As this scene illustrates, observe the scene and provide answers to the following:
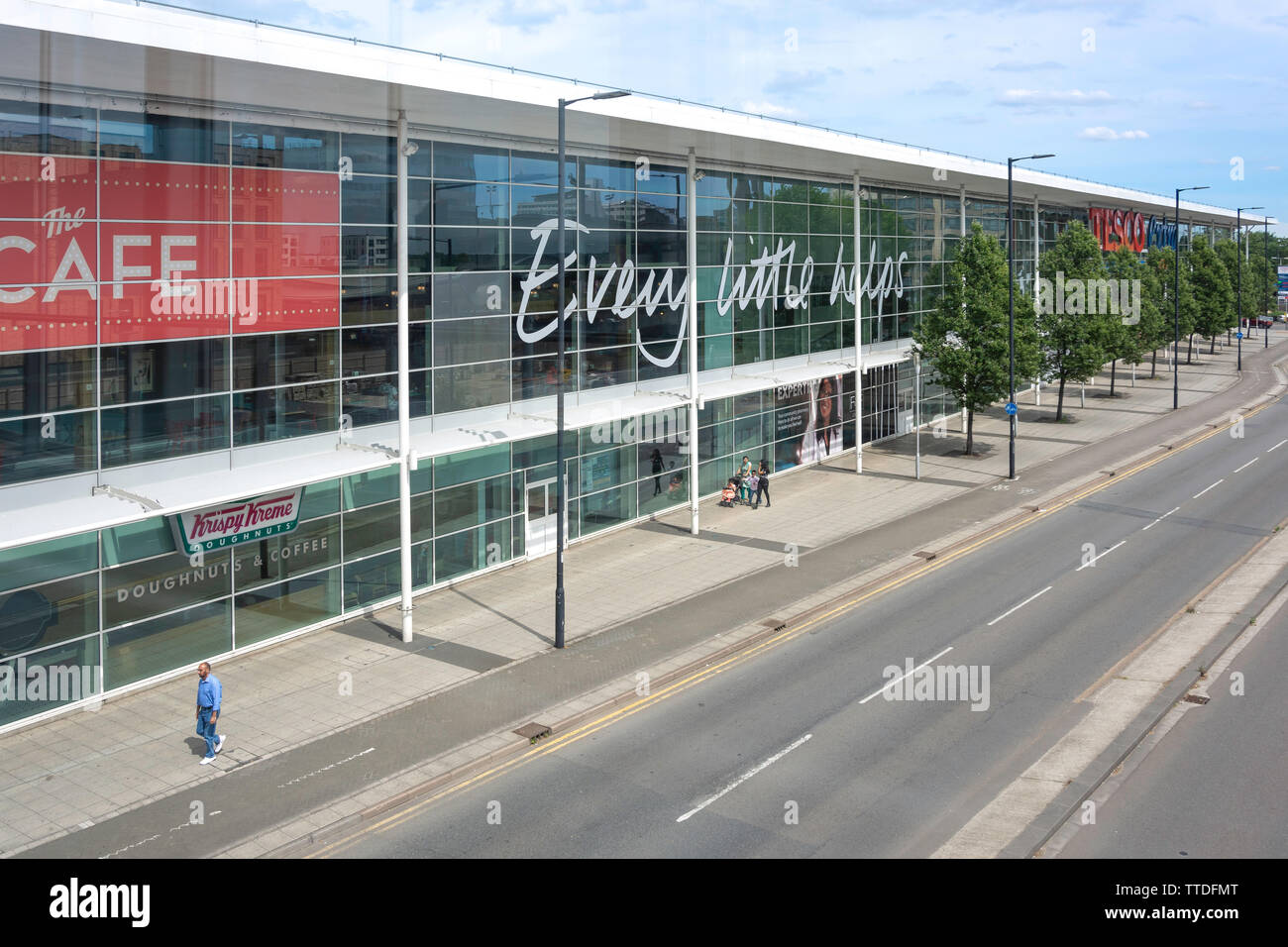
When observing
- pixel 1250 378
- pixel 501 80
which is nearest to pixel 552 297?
pixel 501 80

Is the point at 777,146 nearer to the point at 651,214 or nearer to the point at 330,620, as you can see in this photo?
the point at 651,214

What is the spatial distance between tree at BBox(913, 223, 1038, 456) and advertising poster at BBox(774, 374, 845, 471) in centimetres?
344

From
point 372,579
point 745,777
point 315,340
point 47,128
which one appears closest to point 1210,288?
point 372,579

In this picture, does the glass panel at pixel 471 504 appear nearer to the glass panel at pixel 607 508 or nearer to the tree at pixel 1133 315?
the glass panel at pixel 607 508

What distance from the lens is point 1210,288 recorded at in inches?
2896

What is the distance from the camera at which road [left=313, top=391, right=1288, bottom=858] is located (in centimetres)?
1388

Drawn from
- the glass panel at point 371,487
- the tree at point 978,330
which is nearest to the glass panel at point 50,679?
the glass panel at point 371,487

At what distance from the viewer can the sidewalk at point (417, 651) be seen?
52.9 feet

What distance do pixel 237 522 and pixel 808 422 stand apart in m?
22.2

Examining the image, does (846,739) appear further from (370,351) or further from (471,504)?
(370,351)

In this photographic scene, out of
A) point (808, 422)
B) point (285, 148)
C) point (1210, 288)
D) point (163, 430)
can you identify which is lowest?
point (808, 422)

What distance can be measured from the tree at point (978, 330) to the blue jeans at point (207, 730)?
28891 millimetres
